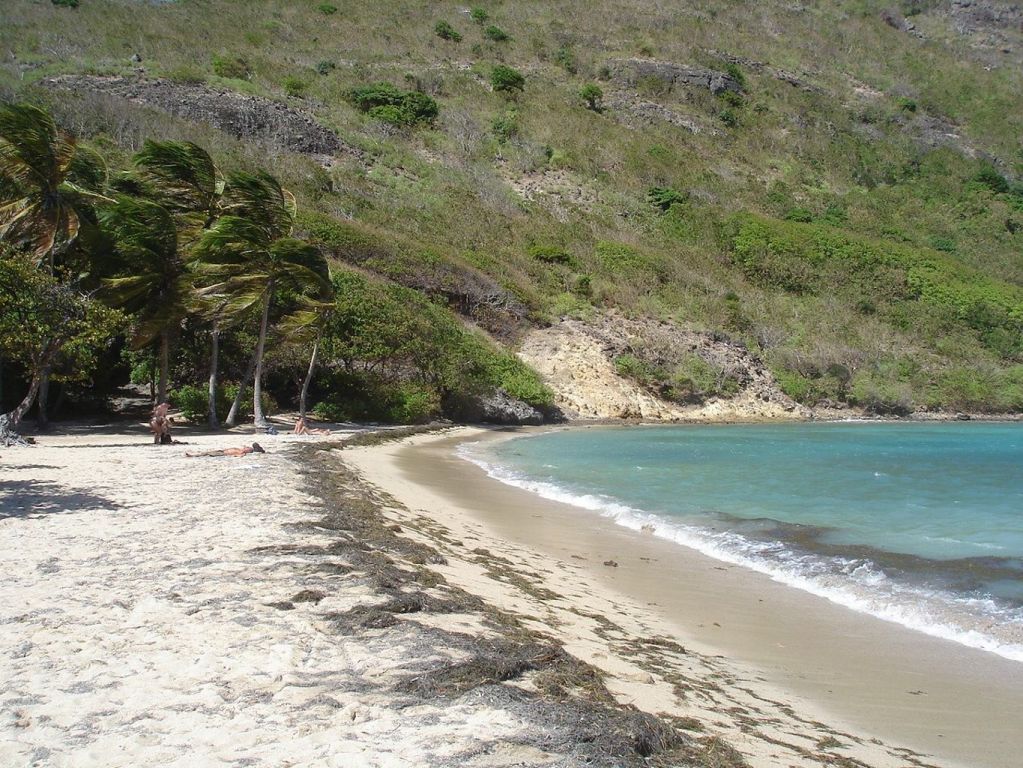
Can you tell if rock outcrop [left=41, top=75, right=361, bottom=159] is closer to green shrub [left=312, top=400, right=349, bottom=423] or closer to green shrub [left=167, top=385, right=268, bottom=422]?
green shrub [left=312, top=400, right=349, bottom=423]

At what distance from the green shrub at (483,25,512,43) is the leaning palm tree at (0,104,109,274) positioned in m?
67.9

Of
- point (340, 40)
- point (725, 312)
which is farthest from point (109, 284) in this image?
point (340, 40)

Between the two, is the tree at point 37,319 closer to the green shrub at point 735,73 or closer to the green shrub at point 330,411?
the green shrub at point 330,411

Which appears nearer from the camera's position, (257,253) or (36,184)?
(36,184)

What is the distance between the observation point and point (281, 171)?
44969 mm

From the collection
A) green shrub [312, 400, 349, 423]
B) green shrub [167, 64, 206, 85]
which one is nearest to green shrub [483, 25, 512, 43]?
green shrub [167, 64, 206, 85]

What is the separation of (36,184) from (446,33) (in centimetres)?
6743

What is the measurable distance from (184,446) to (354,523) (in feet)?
27.5

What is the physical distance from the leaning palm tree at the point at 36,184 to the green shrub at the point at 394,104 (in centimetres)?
4312

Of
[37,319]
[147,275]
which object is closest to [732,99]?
[147,275]

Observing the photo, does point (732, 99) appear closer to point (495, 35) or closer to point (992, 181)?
point (495, 35)

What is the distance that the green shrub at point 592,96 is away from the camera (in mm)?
67750

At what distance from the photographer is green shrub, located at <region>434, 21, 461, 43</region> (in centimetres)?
7481

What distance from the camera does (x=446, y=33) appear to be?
2958 inches
